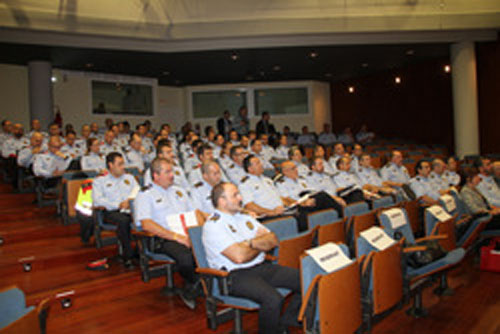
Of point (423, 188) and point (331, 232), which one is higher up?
point (423, 188)

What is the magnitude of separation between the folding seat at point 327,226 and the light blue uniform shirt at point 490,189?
302cm

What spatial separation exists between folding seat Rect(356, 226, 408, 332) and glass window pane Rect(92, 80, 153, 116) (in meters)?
10.3

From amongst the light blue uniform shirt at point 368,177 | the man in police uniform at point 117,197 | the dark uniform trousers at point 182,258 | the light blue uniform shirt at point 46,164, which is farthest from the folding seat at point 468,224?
the light blue uniform shirt at point 46,164

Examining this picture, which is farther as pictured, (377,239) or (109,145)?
(109,145)

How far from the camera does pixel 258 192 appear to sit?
446 cm

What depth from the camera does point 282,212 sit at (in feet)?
13.7

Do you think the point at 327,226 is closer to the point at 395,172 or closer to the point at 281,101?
the point at 395,172

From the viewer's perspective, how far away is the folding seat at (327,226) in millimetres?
3201

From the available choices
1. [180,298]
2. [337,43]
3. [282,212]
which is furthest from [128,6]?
[180,298]

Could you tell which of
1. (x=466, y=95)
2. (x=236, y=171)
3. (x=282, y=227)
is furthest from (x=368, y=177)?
(x=466, y=95)

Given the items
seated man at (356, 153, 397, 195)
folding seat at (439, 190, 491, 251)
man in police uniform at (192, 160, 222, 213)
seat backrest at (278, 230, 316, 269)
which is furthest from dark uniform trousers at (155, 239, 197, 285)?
seated man at (356, 153, 397, 195)

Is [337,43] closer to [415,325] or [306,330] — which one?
[415,325]

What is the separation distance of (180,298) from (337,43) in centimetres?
722

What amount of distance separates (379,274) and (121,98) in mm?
10775
